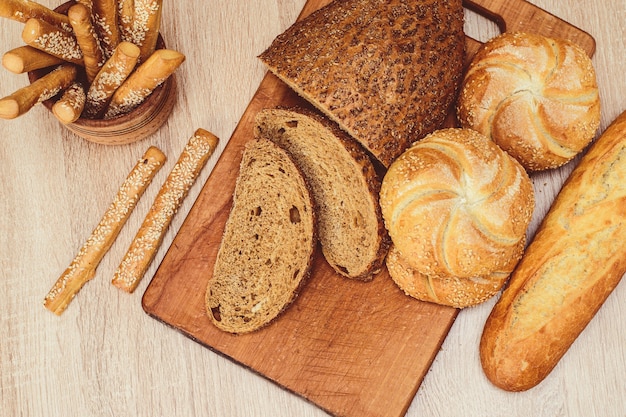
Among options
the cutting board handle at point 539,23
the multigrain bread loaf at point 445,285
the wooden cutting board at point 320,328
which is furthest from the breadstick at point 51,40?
the cutting board handle at point 539,23

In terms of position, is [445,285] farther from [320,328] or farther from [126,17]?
[126,17]

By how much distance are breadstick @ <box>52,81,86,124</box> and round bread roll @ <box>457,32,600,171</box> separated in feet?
3.28

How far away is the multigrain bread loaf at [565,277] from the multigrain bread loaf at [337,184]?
15.2 inches

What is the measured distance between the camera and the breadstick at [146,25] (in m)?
1.53

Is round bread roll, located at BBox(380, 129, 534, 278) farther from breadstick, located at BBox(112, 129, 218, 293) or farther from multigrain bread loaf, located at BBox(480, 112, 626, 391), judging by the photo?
breadstick, located at BBox(112, 129, 218, 293)

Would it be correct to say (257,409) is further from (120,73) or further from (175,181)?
(120,73)

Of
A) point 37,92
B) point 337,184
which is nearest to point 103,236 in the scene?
point 37,92

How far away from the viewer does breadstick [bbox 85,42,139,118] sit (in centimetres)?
151

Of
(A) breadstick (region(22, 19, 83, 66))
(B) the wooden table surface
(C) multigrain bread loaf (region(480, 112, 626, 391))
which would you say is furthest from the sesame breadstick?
(C) multigrain bread loaf (region(480, 112, 626, 391))

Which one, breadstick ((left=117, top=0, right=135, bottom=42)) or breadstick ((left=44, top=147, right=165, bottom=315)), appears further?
breadstick ((left=44, top=147, right=165, bottom=315))

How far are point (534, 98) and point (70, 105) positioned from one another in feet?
3.83

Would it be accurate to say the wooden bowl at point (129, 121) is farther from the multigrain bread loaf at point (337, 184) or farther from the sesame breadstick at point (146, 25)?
the multigrain bread loaf at point (337, 184)

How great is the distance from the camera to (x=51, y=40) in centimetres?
148

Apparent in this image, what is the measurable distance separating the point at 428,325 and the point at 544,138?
59 centimetres
